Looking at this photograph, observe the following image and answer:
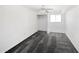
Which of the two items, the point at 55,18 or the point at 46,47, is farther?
the point at 55,18

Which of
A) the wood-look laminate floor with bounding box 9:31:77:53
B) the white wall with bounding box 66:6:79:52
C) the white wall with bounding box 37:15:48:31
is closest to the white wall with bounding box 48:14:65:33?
the white wall with bounding box 37:15:48:31

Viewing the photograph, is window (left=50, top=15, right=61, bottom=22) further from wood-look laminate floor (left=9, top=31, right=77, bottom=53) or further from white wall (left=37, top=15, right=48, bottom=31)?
wood-look laminate floor (left=9, top=31, right=77, bottom=53)

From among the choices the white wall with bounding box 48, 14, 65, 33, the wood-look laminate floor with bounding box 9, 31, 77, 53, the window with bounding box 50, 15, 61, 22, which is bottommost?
the wood-look laminate floor with bounding box 9, 31, 77, 53

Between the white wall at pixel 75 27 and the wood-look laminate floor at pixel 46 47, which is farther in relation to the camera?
the white wall at pixel 75 27

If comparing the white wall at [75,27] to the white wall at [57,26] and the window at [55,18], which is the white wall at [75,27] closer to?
the white wall at [57,26]

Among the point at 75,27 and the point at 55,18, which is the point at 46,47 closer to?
the point at 75,27

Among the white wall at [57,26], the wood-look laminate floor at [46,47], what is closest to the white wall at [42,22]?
the white wall at [57,26]

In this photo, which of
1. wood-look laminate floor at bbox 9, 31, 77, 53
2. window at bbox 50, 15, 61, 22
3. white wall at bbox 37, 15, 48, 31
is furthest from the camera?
white wall at bbox 37, 15, 48, 31

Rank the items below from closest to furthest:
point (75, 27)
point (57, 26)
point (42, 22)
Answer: point (75, 27) → point (57, 26) → point (42, 22)

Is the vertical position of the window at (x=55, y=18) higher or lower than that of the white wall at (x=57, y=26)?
higher

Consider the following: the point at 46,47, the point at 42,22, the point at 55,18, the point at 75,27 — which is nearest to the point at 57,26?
the point at 55,18
